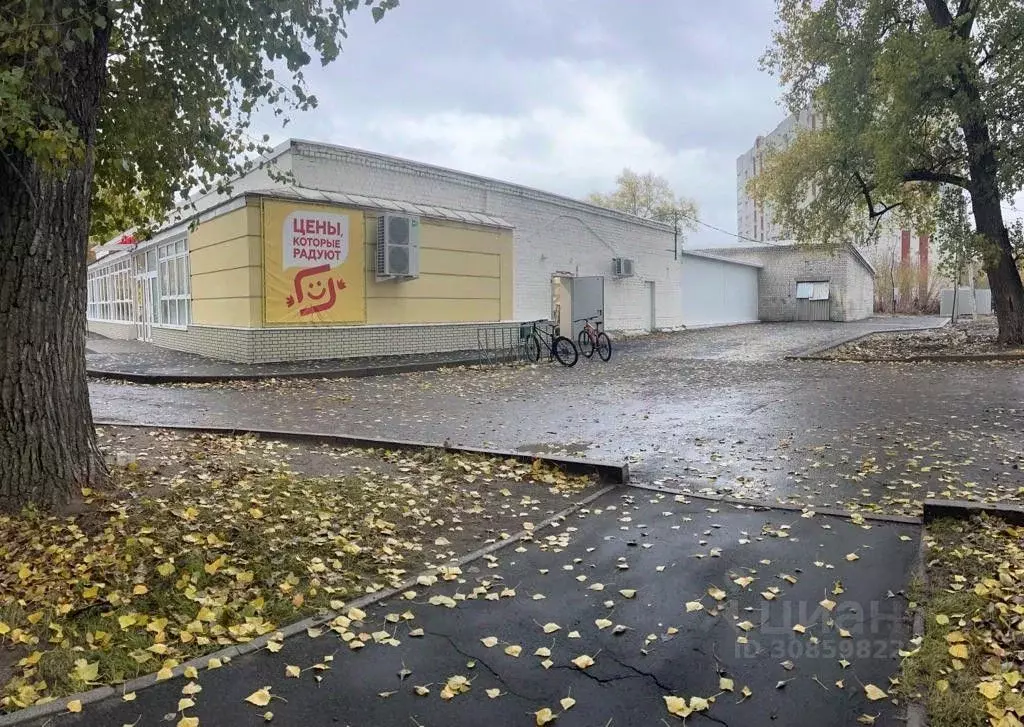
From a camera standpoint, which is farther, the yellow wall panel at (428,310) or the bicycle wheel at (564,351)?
the bicycle wheel at (564,351)

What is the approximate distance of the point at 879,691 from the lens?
9.19 feet

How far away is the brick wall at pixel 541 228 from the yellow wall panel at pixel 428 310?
7.52 feet

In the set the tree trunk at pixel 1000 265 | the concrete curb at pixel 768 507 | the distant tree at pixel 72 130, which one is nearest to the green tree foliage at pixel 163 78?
the distant tree at pixel 72 130

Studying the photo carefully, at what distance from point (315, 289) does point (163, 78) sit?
9.04 metres

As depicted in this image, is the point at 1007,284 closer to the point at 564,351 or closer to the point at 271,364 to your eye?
the point at 564,351

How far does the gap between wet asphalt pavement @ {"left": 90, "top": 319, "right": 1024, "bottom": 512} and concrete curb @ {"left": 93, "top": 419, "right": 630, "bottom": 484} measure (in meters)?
0.38

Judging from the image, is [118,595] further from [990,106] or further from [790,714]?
[990,106]

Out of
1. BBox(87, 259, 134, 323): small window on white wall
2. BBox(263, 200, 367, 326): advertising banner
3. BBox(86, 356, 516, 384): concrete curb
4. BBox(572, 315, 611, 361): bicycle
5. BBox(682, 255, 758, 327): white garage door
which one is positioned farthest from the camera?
BBox(682, 255, 758, 327): white garage door

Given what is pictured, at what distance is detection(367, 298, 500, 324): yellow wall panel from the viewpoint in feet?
54.0

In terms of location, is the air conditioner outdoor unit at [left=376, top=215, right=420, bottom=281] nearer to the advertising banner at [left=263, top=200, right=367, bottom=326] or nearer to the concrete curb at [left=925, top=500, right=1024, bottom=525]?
the advertising banner at [left=263, top=200, right=367, bottom=326]

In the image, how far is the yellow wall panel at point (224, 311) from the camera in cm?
1448

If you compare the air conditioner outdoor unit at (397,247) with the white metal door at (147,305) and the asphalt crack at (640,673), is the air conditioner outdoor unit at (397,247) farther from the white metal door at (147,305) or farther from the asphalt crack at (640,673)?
the asphalt crack at (640,673)

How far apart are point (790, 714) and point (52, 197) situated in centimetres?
487

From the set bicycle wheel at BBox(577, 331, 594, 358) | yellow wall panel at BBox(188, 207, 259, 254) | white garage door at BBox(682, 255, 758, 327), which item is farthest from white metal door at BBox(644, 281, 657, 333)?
yellow wall panel at BBox(188, 207, 259, 254)
